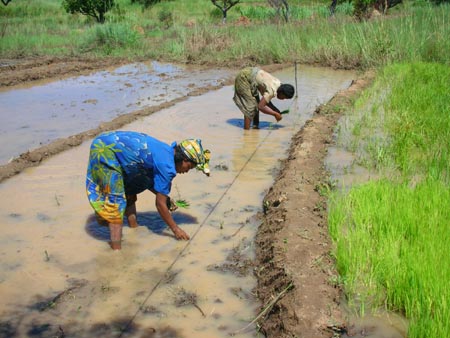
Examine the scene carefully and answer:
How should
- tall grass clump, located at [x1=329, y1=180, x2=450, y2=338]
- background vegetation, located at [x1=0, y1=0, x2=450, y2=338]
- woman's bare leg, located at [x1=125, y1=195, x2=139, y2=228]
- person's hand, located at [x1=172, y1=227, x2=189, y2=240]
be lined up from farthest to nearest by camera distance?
1. woman's bare leg, located at [x1=125, y1=195, x2=139, y2=228]
2. person's hand, located at [x1=172, y1=227, x2=189, y2=240]
3. background vegetation, located at [x1=0, y1=0, x2=450, y2=338]
4. tall grass clump, located at [x1=329, y1=180, x2=450, y2=338]

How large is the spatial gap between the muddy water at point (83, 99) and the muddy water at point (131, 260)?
1.50 meters

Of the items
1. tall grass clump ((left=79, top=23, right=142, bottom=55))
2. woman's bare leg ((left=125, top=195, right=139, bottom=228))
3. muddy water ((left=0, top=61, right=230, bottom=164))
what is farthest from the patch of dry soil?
tall grass clump ((left=79, top=23, right=142, bottom=55))

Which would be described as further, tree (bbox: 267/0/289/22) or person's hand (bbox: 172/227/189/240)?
tree (bbox: 267/0/289/22)

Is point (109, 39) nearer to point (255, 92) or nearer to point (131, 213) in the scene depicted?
point (255, 92)

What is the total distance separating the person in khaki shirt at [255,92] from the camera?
22.8 feet

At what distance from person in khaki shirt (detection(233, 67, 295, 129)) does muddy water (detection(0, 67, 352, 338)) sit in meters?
1.10

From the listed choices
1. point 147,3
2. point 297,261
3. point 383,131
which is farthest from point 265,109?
point 147,3

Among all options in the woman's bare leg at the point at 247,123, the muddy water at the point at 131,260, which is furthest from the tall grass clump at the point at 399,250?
the woman's bare leg at the point at 247,123

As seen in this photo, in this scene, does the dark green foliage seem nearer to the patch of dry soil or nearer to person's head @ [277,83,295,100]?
person's head @ [277,83,295,100]

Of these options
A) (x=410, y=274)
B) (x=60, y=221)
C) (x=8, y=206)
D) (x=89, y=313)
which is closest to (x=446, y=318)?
(x=410, y=274)

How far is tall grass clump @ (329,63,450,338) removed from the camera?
2742mm

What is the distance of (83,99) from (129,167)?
6704 millimetres

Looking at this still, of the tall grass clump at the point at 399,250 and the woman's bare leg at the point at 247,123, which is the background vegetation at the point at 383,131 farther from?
the woman's bare leg at the point at 247,123

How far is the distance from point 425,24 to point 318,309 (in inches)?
430
